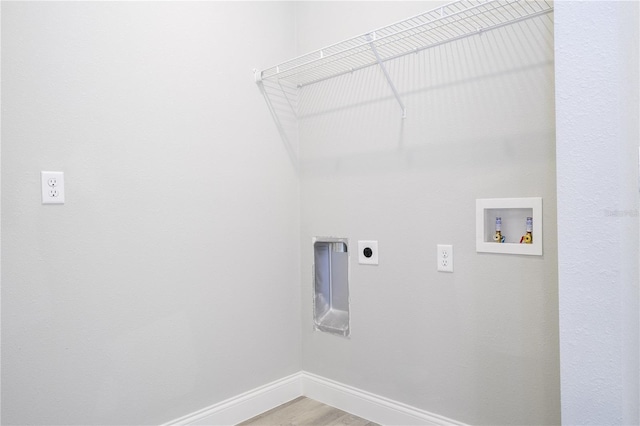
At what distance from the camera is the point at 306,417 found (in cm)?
207

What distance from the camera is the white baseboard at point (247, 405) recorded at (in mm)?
1881

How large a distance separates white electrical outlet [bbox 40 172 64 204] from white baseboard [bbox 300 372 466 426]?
153 cm

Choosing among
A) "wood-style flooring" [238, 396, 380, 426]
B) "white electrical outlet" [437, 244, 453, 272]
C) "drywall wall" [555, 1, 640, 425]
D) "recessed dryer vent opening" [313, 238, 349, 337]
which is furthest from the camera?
"recessed dryer vent opening" [313, 238, 349, 337]

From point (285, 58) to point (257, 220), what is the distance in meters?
0.91

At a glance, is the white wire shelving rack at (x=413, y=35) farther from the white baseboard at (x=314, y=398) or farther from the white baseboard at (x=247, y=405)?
the white baseboard at (x=247, y=405)

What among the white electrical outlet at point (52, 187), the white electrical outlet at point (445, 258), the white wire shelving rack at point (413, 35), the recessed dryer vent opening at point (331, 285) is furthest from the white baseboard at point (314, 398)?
the white wire shelving rack at point (413, 35)

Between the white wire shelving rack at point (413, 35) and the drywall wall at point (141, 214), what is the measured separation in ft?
0.78

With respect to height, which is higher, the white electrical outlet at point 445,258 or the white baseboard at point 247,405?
the white electrical outlet at point 445,258

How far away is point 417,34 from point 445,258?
36.8 inches

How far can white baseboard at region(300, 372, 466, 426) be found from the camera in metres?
1.85

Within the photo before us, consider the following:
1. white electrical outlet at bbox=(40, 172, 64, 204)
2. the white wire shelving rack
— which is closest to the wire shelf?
the white wire shelving rack

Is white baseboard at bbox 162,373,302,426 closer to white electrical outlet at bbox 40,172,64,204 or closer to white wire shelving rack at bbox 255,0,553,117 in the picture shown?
white electrical outlet at bbox 40,172,64,204

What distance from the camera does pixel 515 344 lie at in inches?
62.2

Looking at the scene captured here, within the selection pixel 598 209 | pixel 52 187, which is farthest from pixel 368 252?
pixel 52 187
